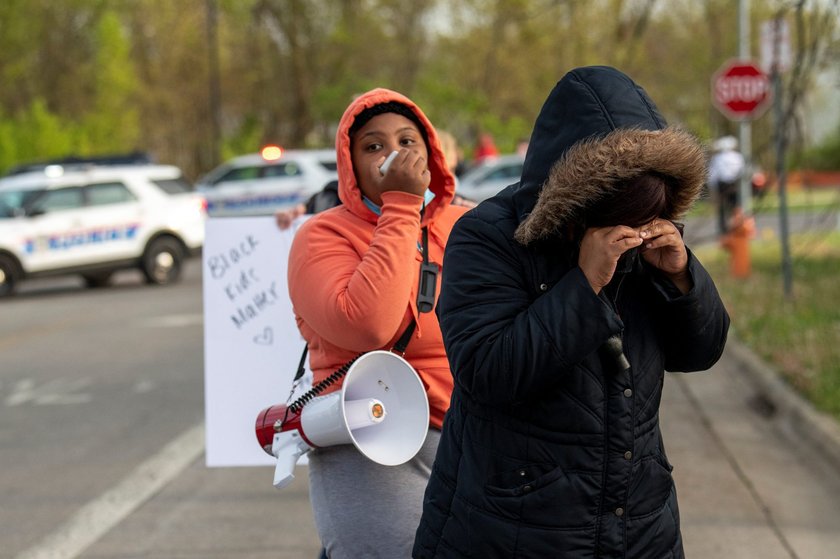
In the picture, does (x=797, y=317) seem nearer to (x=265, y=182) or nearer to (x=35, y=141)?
(x=265, y=182)

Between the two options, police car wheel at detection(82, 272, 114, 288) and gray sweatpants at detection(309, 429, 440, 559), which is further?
police car wheel at detection(82, 272, 114, 288)

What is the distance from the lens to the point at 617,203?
6.88 ft

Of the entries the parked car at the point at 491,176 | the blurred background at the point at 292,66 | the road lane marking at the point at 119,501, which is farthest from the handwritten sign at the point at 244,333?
the blurred background at the point at 292,66

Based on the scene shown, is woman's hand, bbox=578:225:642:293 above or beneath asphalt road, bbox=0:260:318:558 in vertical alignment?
above

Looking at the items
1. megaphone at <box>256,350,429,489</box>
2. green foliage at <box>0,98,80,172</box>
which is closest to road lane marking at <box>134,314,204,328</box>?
megaphone at <box>256,350,429,489</box>

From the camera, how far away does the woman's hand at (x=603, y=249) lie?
2098mm

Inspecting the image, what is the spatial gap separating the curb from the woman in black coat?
4430 millimetres

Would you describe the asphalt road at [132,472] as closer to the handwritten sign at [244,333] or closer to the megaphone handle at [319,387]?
the handwritten sign at [244,333]

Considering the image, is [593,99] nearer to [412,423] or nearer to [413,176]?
[413,176]

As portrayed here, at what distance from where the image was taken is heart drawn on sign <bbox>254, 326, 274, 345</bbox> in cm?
415

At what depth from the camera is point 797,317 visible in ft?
36.1

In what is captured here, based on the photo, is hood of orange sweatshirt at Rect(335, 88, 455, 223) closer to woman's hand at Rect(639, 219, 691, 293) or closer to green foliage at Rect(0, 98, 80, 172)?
woman's hand at Rect(639, 219, 691, 293)

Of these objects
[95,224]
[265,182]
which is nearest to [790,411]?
[95,224]

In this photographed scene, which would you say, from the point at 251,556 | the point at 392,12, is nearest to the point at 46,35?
the point at 392,12
